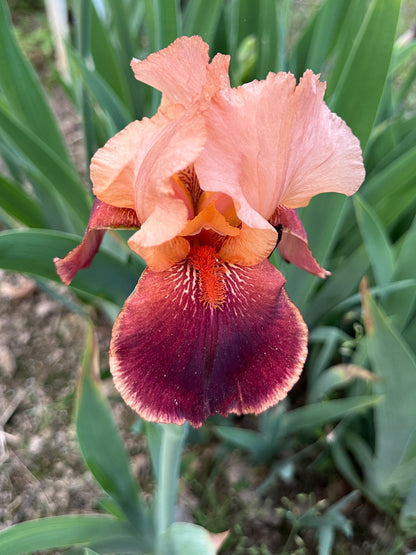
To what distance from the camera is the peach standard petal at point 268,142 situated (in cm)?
54

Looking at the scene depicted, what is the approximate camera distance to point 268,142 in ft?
1.82

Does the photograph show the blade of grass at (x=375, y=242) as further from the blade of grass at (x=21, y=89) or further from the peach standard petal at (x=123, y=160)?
the blade of grass at (x=21, y=89)

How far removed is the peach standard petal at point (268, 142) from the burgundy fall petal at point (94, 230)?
15 centimetres

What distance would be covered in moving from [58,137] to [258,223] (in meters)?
0.76

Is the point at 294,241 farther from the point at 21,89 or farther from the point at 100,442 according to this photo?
the point at 21,89

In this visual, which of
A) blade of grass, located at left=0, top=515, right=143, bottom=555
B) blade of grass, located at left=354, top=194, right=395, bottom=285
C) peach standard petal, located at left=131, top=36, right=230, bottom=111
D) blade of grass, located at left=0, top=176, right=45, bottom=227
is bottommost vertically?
blade of grass, located at left=0, top=515, right=143, bottom=555

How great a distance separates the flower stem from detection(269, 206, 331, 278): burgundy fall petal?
294mm

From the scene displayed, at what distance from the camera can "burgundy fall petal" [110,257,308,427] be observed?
57cm

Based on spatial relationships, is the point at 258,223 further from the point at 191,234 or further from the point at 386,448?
the point at 386,448

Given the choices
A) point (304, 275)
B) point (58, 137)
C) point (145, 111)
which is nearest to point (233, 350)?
point (304, 275)

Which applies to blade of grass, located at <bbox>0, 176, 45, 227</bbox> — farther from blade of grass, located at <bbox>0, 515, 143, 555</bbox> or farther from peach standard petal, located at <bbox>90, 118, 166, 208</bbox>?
blade of grass, located at <bbox>0, 515, 143, 555</bbox>

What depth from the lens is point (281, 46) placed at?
1.24 m

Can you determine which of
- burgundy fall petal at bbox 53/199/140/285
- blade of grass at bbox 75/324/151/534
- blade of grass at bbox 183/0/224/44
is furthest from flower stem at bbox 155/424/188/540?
blade of grass at bbox 183/0/224/44

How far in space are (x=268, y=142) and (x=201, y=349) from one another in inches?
9.7
